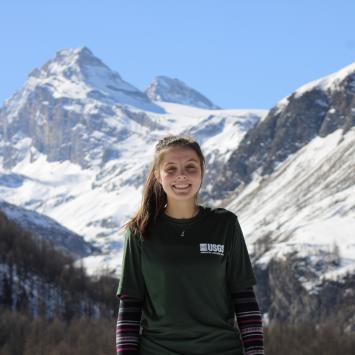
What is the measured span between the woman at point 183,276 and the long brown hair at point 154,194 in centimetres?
1

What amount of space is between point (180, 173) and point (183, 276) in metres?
1.17

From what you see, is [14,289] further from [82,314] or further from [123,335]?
[123,335]

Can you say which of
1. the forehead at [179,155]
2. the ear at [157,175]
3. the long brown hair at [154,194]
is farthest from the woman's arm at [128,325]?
the forehead at [179,155]

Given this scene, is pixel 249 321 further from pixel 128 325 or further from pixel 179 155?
pixel 179 155

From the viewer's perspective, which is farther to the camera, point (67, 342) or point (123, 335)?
point (67, 342)

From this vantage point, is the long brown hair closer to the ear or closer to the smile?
the ear

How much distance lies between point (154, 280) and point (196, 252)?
530 millimetres

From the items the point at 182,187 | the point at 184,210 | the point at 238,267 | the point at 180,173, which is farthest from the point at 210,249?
the point at 180,173

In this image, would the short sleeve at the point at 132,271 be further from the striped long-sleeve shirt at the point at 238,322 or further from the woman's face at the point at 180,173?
the woman's face at the point at 180,173

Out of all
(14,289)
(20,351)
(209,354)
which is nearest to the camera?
(209,354)

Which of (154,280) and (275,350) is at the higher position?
(154,280)

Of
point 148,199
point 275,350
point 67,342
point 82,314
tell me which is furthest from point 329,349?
point 148,199

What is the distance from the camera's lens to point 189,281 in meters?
8.74

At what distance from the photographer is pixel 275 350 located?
150 metres
